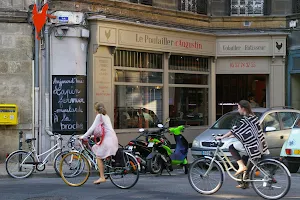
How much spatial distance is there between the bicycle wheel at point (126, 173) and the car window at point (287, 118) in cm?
524

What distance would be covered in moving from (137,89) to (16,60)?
3938 mm

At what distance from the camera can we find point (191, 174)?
8.98 m

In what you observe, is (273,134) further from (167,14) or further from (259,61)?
(259,61)

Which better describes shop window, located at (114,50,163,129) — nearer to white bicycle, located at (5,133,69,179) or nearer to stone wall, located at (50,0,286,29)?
stone wall, located at (50,0,286,29)

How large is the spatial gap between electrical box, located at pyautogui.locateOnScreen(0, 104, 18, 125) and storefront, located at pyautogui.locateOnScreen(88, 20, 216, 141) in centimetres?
208

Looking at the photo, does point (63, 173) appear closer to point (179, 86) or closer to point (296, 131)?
point (296, 131)

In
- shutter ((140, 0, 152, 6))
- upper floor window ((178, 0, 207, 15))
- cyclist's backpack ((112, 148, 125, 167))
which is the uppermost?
upper floor window ((178, 0, 207, 15))

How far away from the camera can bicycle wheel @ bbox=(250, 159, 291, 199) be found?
822cm

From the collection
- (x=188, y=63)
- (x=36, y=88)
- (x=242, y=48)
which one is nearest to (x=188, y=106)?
(x=188, y=63)

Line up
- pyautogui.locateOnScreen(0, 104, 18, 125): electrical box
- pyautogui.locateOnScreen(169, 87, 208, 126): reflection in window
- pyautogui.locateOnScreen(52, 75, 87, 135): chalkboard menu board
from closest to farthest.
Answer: pyautogui.locateOnScreen(0, 104, 18, 125): electrical box, pyautogui.locateOnScreen(52, 75, 87, 135): chalkboard menu board, pyautogui.locateOnScreen(169, 87, 208, 126): reflection in window

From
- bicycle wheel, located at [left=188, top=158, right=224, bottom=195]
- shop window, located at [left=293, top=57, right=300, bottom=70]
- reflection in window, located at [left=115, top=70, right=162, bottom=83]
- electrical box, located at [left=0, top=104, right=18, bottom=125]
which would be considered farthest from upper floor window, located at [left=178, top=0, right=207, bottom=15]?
bicycle wheel, located at [left=188, top=158, right=224, bottom=195]

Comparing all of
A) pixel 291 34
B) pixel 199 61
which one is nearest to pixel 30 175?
pixel 199 61

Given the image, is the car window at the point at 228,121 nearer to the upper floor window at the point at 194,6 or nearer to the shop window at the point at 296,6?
the upper floor window at the point at 194,6

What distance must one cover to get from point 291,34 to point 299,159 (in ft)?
27.5
